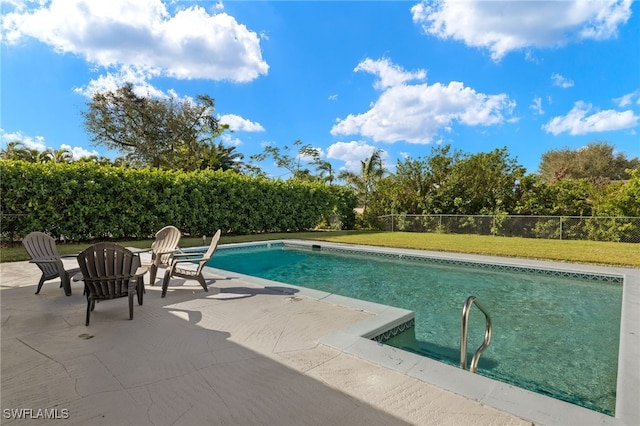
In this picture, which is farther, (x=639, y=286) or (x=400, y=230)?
(x=400, y=230)

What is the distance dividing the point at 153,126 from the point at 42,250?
Answer: 2461 cm

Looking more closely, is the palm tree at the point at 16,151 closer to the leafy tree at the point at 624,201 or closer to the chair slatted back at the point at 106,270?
the chair slatted back at the point at 106,270

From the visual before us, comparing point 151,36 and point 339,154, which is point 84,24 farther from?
point 339,154

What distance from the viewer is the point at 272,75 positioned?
66.3 feet

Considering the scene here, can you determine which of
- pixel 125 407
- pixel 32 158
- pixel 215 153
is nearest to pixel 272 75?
pixel 215 153

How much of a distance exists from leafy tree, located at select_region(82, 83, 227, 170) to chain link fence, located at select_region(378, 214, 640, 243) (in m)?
16.8

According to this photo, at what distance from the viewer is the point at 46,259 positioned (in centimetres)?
504

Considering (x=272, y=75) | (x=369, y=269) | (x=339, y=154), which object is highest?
(x=272, y=75)

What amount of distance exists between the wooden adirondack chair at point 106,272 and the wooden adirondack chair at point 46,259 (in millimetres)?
1562

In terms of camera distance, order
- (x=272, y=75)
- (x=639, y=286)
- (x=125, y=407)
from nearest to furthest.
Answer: (x=125, y=407), (x=639, y=286), (x=272, y=75)

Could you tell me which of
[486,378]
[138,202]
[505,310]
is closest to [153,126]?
[138,202]

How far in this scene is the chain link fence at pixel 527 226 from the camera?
13367 millimetres

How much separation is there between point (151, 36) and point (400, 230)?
15.6m

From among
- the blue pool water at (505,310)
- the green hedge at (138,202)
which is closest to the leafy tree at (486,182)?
the green hedge at (138,202)
